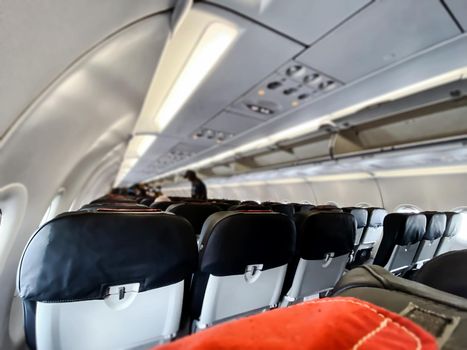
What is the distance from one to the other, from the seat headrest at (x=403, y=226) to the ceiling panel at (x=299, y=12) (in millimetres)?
2396

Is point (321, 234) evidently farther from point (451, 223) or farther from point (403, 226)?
point (451, 223)

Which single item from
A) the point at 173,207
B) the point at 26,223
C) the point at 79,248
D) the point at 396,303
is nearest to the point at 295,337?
the point at 396,303

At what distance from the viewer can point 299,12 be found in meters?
1.74

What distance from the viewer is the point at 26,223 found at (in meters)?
2.41

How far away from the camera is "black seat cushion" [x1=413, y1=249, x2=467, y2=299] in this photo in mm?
927

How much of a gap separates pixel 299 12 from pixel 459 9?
1104 mm

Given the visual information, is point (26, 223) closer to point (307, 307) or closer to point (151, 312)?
point (151, 312)

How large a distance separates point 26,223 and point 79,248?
207cm

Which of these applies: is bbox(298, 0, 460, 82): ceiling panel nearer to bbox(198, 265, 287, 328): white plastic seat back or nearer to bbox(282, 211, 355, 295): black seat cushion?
bbox(282, 211, 355, 295): black seat cushion

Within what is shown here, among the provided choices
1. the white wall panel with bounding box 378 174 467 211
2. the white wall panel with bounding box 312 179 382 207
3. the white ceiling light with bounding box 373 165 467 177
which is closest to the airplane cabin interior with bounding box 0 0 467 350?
the white ceiling light with bounding box 373 165 467 177

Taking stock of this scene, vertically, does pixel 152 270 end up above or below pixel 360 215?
above

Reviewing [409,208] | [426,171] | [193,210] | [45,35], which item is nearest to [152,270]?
[45,35]

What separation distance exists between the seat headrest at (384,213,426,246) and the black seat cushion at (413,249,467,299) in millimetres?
2181

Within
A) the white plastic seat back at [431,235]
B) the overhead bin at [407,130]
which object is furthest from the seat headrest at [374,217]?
the overhead bin at [407,130]
